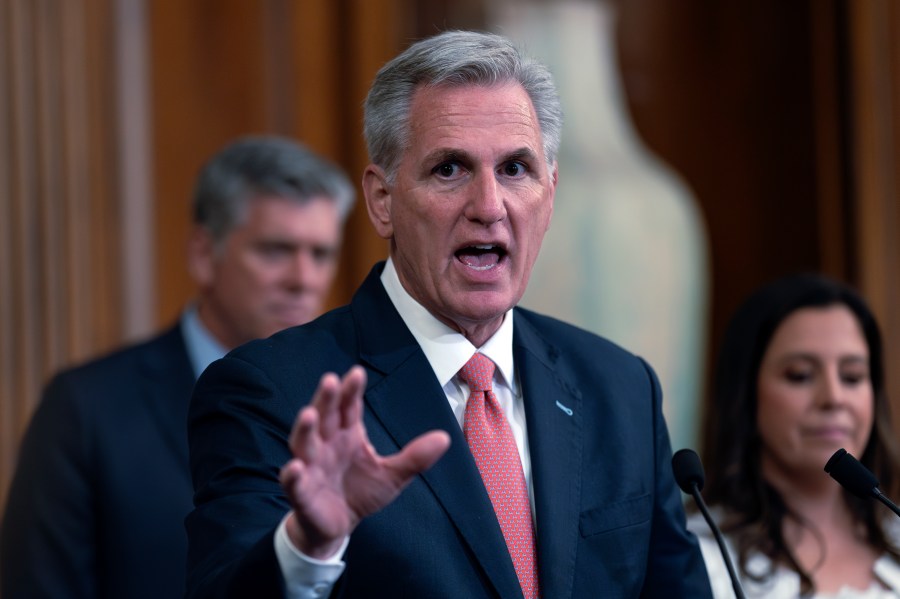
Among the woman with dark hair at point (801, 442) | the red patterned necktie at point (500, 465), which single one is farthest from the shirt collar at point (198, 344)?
the red patterned necktie at point (500, 465)

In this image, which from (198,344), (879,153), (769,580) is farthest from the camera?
(879,153)

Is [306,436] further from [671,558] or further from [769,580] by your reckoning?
[769,580]

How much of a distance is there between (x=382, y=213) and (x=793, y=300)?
1595 mm

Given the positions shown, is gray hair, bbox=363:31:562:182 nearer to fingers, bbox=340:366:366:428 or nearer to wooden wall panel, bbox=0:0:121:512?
fingers, bbox=340:366:366:428

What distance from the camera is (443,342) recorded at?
215cm

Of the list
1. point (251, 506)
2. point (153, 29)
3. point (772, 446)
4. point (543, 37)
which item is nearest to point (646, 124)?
point (543, 37)

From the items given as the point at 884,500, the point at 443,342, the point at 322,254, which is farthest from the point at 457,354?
the point at 322,254

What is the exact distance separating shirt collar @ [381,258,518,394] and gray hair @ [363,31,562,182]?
191mm

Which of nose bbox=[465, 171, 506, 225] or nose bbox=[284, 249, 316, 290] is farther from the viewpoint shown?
nose bbox=[284, 249, 316, 290]

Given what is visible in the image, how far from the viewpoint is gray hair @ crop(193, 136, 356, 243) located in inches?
150

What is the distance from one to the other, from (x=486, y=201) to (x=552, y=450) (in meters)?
0.39

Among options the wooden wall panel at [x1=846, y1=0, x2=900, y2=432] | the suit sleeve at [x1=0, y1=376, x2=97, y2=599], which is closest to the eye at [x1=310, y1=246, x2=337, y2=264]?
the suit sleeve at [x1=0, y1=376, x2=97, y2=599]

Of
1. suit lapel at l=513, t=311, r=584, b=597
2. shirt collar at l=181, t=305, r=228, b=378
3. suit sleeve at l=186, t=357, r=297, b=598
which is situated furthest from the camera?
shirt collar at l=181, t=305, r=228, b=378

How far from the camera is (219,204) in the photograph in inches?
151
